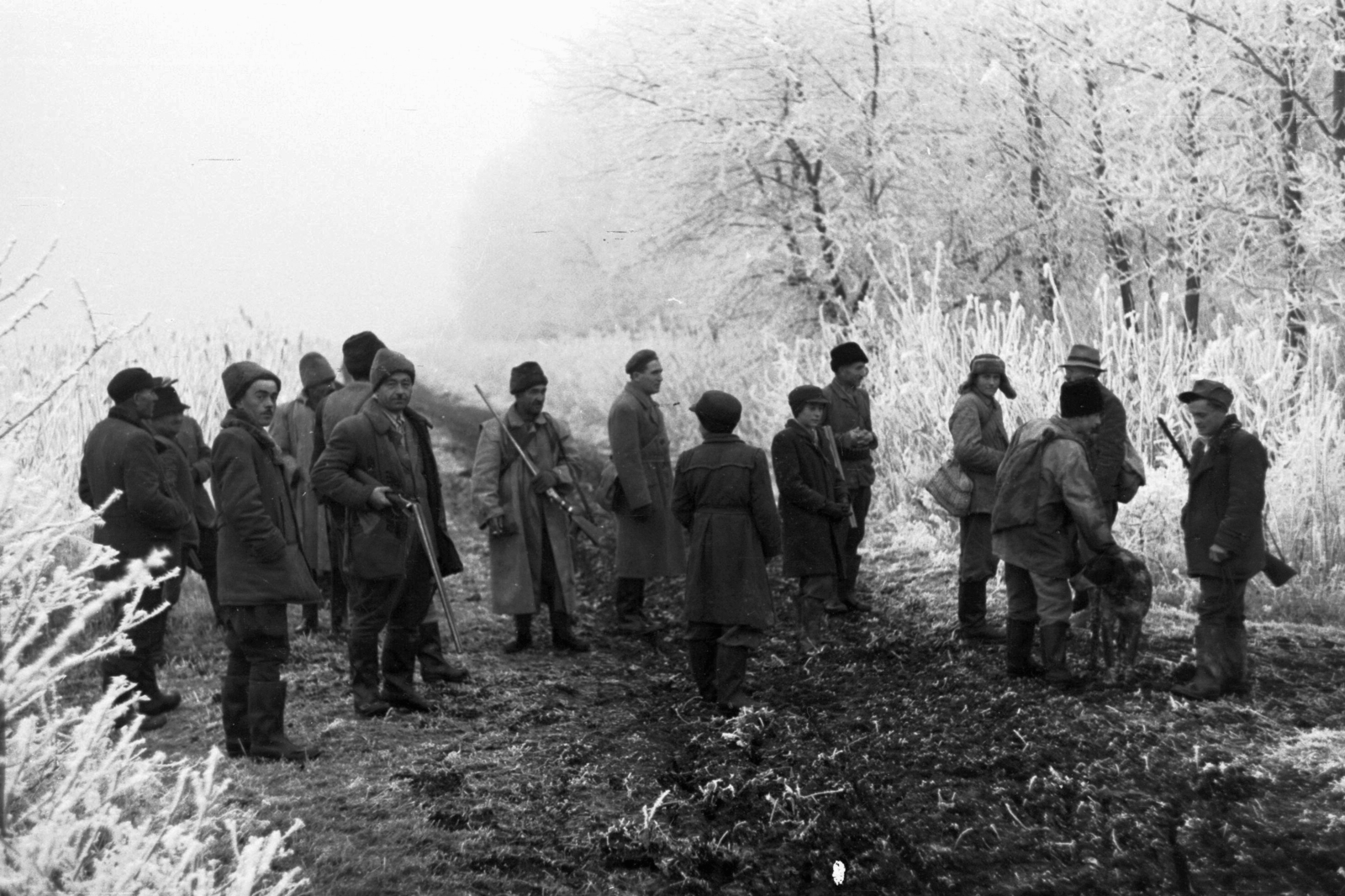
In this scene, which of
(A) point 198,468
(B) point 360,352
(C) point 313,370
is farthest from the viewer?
(C) point 313,370

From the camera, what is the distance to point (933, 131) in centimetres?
1630

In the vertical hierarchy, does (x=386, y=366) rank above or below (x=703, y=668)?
above

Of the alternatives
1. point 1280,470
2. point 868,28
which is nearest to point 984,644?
point 1280,470

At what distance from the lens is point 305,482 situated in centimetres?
916

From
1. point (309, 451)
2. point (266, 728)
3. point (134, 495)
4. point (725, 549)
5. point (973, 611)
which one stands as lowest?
point (266, 728)

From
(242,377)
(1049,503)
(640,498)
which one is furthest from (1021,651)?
(242,377)

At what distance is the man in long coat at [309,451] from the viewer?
926 centimetres

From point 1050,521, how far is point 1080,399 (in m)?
0.68

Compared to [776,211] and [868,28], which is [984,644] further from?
[868,28]

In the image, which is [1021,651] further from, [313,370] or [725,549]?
[313,370]

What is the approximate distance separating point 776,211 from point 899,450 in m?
5.07

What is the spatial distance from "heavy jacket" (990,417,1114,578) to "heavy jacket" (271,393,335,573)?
4.63 meters

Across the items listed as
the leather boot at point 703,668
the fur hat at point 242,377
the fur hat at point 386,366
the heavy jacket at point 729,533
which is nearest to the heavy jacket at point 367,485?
the fur hat at point 386,366

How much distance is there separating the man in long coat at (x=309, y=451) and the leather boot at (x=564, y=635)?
61.6 inches
